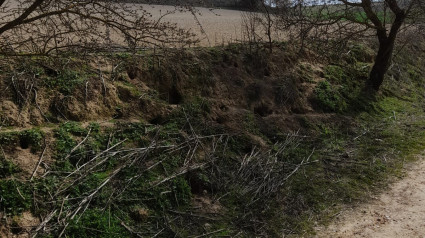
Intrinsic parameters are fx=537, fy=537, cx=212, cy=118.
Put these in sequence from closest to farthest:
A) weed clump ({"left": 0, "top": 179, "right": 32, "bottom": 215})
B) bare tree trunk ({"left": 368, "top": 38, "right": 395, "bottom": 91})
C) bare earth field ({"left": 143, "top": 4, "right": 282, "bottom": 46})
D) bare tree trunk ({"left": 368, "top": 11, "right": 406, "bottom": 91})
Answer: weed clump ({"left": 0, "top": 179, "right": 32, "bottom": 215}), bare earth field ({"left": 143, "top": 4, "right": 282, "bottom": 46}), bare tree trunk ({"left": 368, "top": 11, "right": 406, "bottom": 91}), bare tree trunk ({"left": 368, "top": 38, "right": 395, "bottom": 91})

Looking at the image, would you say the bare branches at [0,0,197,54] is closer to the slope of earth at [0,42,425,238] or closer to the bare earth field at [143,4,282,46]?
the slope of earth at [0,42,425,238]

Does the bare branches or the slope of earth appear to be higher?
the bare branches

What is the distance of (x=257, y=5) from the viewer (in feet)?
37.0

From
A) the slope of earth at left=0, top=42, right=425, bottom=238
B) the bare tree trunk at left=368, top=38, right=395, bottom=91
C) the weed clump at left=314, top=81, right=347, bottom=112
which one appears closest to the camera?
the slope of earth at left=0, top=42, right=425, bottom=238

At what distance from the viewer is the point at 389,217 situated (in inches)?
272

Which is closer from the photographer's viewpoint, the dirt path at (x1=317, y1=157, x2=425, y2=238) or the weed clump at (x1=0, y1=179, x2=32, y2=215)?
the weed clump at (x1=0, y1=179, x2=32, y2=215)

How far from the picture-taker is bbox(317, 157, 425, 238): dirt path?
651 cm

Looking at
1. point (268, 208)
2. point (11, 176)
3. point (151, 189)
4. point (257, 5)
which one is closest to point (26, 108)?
point (11, 176)

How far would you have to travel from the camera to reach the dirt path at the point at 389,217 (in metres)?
6.51

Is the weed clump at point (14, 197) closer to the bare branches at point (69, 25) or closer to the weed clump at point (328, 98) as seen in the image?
the bare branches at point (69, 25)

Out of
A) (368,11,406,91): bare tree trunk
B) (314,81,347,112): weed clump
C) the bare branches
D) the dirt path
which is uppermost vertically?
the bare branches

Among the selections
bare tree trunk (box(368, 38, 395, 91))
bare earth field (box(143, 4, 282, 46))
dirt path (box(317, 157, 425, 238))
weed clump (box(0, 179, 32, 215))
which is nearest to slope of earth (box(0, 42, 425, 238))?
weed clump (box(0, 179, 32, 215))

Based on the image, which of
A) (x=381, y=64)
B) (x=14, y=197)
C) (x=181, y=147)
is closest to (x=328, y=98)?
(x=381, y=64)

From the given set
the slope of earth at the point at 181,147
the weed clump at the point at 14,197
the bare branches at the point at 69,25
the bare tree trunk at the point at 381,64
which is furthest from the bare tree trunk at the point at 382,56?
the weed clump at the point at 14,197
